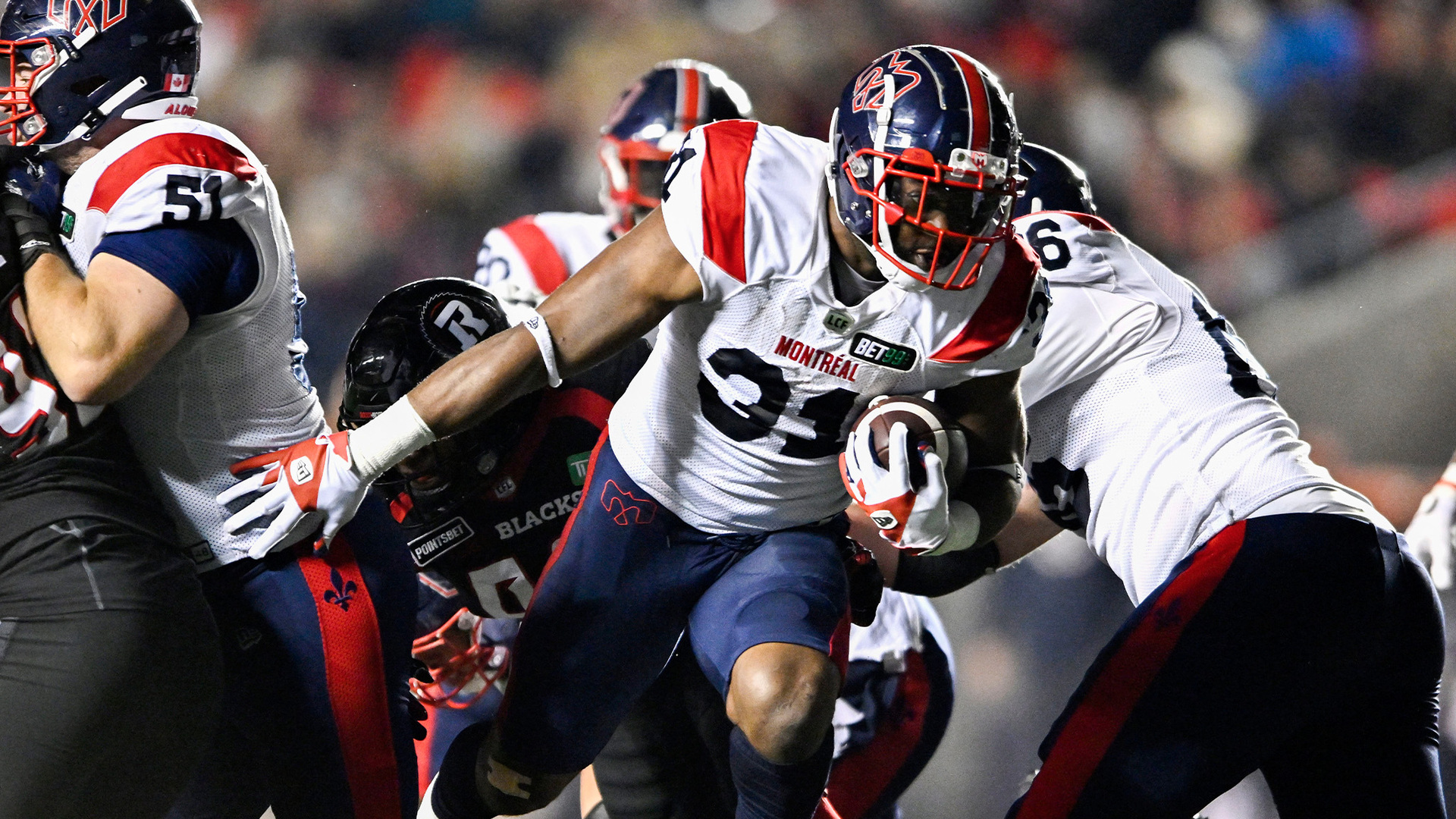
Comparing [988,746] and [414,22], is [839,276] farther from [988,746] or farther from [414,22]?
[414,22]

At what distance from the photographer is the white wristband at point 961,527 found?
2.55m

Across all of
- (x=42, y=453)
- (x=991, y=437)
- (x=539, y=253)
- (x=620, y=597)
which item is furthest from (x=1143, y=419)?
(x=539, y=253)

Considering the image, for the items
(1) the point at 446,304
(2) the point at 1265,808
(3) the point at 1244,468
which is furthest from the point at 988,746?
(1) the point at 446,304

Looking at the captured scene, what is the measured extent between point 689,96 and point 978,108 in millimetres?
2382

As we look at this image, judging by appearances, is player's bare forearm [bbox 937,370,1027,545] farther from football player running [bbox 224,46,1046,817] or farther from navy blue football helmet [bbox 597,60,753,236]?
navy blue football helmet [bbox 597,60,753,236]

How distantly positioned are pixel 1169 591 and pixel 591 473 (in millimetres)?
1112

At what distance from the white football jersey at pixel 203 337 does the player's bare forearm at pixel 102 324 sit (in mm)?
94

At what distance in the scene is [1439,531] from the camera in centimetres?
329

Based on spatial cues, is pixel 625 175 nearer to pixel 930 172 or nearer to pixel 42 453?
pixel 930 172

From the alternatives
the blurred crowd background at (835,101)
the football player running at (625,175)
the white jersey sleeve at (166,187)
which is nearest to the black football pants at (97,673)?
the white jersey sleeve at (166,187)

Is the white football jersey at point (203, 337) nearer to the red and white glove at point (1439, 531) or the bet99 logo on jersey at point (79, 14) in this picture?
the bet99 logo on jersey at point (79, 14)

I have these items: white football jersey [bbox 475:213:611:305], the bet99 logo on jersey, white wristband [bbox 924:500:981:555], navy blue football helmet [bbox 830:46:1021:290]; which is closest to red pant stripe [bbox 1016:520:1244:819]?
white wristband [bbox 924:500:981:555]

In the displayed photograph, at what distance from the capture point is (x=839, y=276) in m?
2.41

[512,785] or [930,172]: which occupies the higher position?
[930,172]
